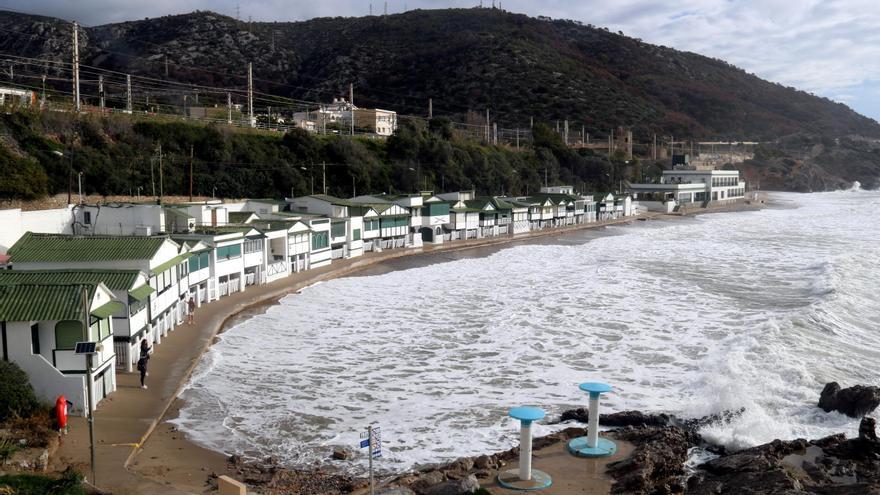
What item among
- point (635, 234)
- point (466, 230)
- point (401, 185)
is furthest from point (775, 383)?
point (401, 185)

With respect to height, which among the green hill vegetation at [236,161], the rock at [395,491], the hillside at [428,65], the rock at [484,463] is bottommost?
the rock at [484,463]

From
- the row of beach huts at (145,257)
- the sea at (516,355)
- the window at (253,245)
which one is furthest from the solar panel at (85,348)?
the window at (253,245)

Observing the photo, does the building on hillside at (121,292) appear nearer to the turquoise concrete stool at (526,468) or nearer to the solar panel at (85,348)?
the solar panel at (85,348)

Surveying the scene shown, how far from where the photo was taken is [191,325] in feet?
62.2

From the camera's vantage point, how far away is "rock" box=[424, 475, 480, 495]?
9.32 meters

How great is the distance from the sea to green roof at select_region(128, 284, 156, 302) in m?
2.10

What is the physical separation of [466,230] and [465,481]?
34.1 meters

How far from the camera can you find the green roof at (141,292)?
14247 mm

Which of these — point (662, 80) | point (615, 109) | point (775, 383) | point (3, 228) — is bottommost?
point (775, 383)

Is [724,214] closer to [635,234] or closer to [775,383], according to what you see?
[635,234]

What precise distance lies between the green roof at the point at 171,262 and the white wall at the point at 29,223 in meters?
5.77

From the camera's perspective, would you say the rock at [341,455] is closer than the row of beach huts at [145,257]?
Yes

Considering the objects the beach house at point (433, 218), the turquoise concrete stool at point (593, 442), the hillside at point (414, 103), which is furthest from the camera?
the hillside at point (414, 103)

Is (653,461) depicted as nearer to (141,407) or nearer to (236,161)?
(141,407)
